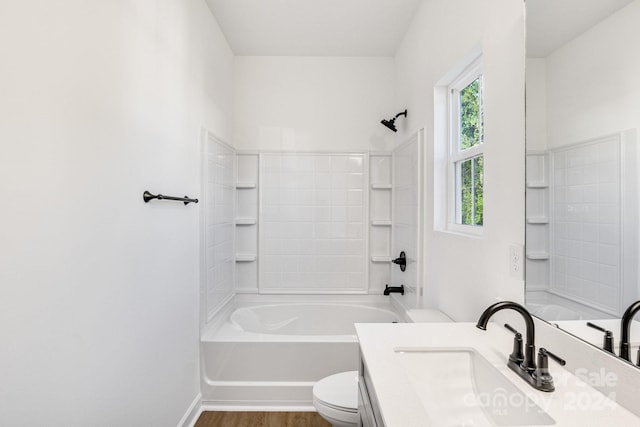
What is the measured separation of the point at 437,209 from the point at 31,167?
6.36ft

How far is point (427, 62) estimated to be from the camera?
2189mm

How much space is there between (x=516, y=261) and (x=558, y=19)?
0.78 meters

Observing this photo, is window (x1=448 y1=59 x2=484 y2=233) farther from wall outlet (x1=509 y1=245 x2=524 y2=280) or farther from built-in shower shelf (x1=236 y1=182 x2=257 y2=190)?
built-in shower shelf (x1=236 y1=182 x2=257 y2=190)

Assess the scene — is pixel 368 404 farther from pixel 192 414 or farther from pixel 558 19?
pixel 192 414

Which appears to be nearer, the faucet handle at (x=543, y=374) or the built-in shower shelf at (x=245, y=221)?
the faucet handle at (x=543, y=374)

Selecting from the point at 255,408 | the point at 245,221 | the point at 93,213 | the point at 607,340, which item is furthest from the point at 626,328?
the point at 245,221

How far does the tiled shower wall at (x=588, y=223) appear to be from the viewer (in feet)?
2.57

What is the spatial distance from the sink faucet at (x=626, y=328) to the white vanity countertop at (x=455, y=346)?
0.40 ft

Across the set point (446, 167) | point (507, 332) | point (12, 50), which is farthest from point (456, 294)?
point (12, 50)

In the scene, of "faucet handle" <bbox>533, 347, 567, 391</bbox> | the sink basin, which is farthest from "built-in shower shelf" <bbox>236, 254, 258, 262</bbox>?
"faucet handle" <bbox>533, 347, 567, 391</bbox>

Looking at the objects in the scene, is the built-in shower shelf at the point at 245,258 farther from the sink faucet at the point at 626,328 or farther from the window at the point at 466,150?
the sink faucet at the point at 626,328

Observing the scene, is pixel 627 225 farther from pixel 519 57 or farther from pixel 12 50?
pixel 12 50

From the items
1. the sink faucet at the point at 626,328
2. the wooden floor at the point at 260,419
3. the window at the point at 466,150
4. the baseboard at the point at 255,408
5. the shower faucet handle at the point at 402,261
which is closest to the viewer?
the sink faucet at the point at 626,328

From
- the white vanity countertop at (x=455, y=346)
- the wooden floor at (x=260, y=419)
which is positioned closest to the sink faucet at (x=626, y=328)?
the white vanity countertop at (x=455, y=346)
